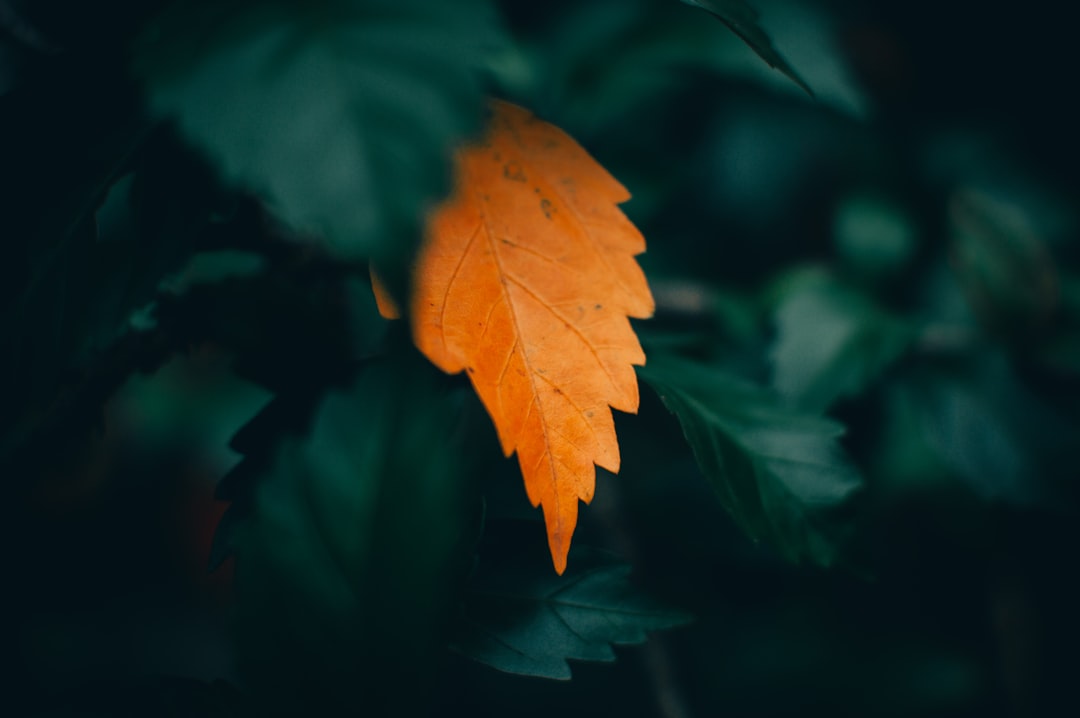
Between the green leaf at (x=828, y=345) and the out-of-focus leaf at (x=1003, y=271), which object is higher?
the out-of-focus leaf at (x=1003, y=271)

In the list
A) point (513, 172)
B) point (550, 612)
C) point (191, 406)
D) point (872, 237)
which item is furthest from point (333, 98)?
point (191, 406)

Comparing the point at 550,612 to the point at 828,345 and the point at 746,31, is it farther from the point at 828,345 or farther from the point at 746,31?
the point at 828,345

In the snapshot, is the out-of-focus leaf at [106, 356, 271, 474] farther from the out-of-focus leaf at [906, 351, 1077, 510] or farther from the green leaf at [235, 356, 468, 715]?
the out-of-focus leaf at [906, 351, 1077, 510]

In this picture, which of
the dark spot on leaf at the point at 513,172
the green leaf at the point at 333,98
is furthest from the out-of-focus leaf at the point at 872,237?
the green leaf at the point at 333,98

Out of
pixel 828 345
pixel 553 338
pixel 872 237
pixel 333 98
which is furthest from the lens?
pixel 872 237

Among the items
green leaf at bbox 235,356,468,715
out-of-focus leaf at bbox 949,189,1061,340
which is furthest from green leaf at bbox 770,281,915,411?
green leaf at bbox 235,356,468,715

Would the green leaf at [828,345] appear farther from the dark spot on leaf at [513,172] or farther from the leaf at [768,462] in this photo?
the dark spot on leaf at [513,172]
